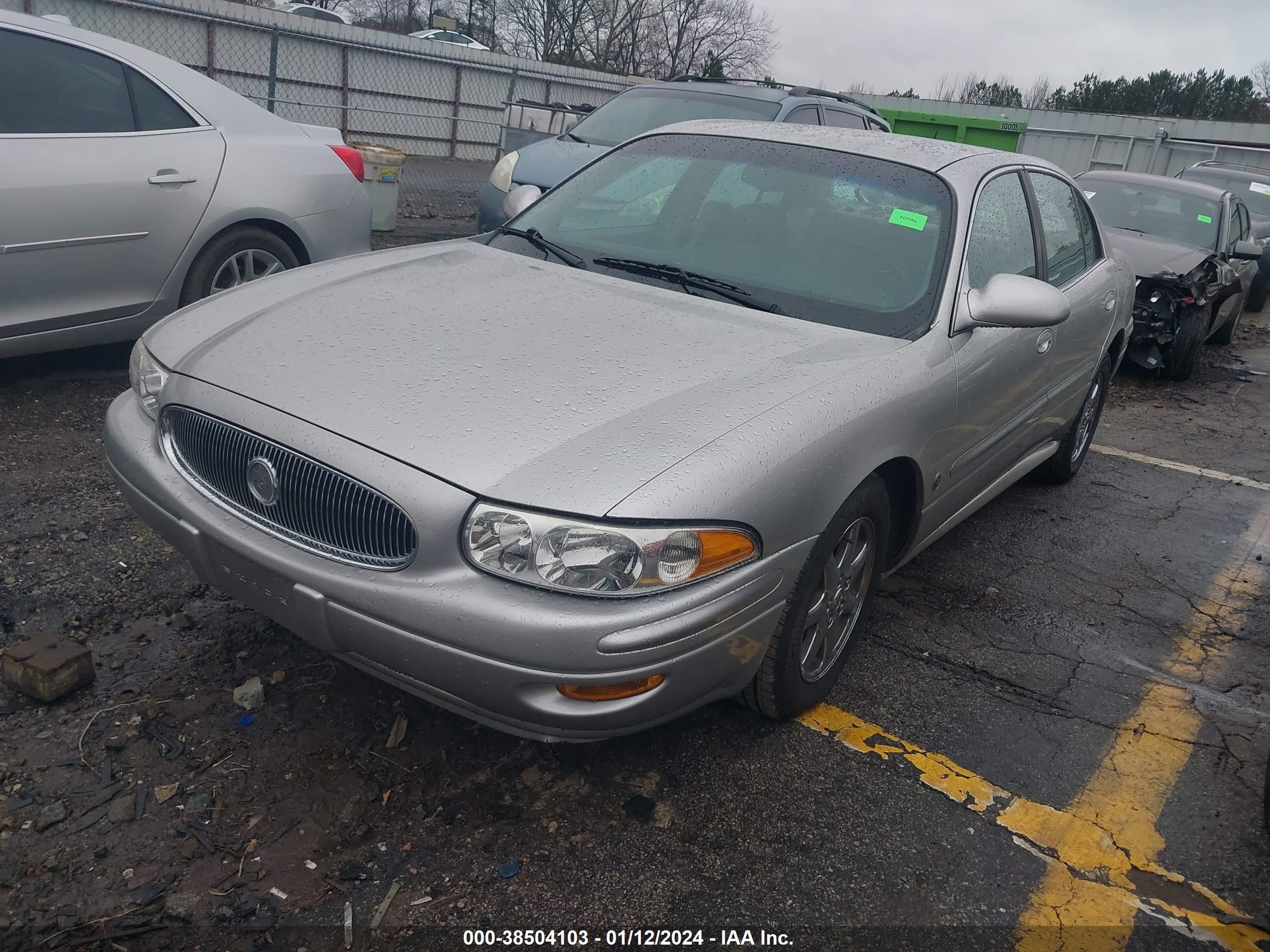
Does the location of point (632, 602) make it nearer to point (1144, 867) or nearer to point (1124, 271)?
point (1144, 867)

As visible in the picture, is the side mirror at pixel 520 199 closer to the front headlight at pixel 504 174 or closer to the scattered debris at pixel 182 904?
the scattered debris at pixel 182 904

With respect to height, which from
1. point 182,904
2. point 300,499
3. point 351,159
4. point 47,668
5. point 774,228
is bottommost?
point 182,904

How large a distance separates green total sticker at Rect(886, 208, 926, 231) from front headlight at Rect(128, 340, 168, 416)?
2.33 meters

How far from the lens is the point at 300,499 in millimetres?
2398

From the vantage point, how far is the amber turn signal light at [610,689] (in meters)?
2.23

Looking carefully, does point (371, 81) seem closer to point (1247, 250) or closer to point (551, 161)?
point (551, 161)

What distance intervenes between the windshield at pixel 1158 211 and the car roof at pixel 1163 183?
1.3 inches

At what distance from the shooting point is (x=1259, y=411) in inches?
303

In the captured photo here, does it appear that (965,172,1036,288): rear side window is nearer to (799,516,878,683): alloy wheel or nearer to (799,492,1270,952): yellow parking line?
(799,516,878,683): alloy wheel

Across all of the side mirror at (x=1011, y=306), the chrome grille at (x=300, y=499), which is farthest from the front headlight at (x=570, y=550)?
the side mirror at (x=1011, y=306)

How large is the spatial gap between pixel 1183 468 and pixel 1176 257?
8.89 feet

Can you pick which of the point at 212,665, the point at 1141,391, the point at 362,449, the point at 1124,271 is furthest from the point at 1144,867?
the point at 1141,391

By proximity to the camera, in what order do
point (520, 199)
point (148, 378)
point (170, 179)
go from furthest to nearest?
point (170, 179)
point (520, 199)
point (148, 378)

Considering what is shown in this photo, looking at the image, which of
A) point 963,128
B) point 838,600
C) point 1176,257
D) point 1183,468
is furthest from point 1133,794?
point 963,128
